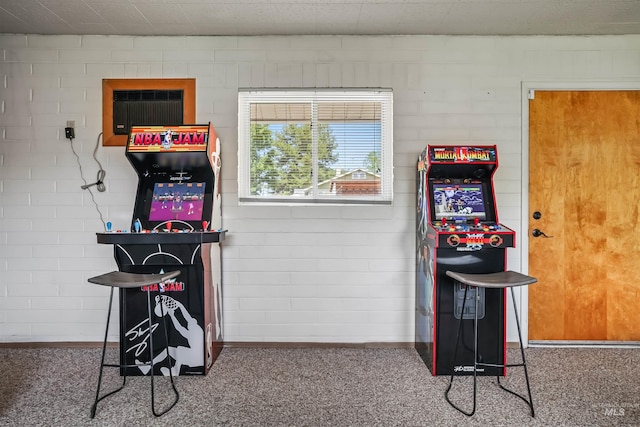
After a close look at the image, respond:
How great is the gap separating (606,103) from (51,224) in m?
5.02

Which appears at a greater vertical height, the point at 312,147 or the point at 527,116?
the point at 527,116

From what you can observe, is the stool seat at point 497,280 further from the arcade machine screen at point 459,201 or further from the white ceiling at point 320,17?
the white ceiling at point 320,17

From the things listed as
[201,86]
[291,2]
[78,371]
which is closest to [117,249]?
[78,371]

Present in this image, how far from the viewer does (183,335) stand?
9.70 feet

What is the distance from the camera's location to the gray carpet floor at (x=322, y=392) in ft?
8.00

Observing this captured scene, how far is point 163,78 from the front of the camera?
11.7 feet

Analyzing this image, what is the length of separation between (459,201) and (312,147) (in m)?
1.36

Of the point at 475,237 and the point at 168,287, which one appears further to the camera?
the point at 168,287

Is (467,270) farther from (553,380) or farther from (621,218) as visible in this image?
(621,218)

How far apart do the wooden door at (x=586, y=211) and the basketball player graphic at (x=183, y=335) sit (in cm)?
287

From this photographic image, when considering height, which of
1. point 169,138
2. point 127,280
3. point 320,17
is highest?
point 320,17

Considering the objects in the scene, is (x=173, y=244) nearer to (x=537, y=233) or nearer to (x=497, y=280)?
(x=497, y=280)

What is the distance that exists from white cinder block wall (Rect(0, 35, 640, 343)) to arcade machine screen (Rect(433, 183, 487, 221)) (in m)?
0.52

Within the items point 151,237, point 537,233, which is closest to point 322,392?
point 151,237
